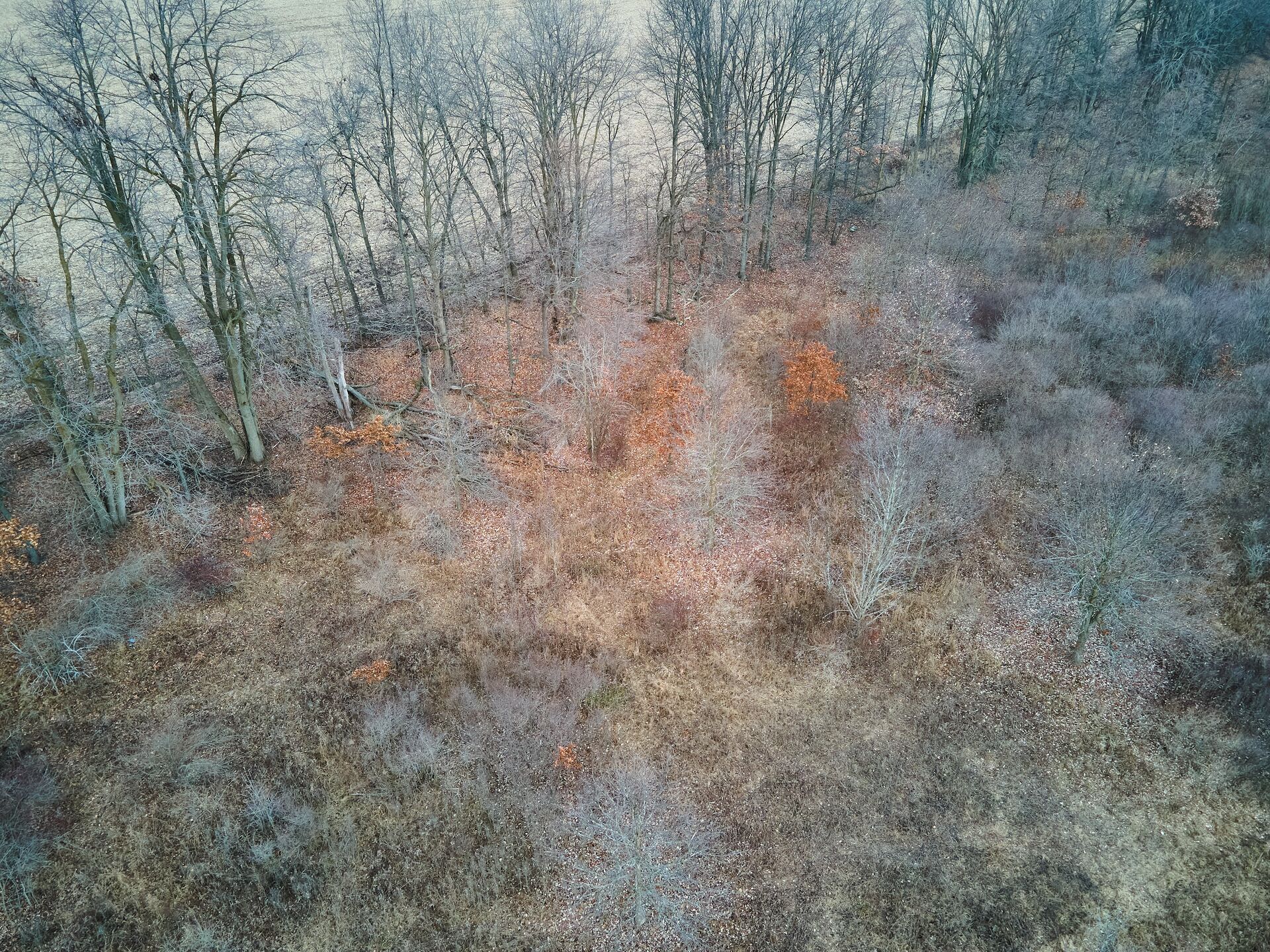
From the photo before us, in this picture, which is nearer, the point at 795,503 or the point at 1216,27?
the point at 795,503

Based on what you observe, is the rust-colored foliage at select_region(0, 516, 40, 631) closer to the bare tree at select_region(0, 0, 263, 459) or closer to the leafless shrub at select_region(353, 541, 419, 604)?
the bare tree at select_region(0, 0, 263, 459)

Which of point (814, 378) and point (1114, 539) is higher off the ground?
point (814, 378)

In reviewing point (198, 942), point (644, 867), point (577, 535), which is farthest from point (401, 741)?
point (577, 535)

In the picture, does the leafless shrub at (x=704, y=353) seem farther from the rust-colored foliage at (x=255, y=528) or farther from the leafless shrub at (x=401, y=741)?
the rust-colored foliage at (x=255, y=528)

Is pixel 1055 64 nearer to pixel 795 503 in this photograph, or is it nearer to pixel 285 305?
pixel 795 503

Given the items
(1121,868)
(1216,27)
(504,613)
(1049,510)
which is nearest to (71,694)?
(504,613)

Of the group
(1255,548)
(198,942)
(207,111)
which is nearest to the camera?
(198,942)

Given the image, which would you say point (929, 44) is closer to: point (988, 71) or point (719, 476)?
point (988, 71)
